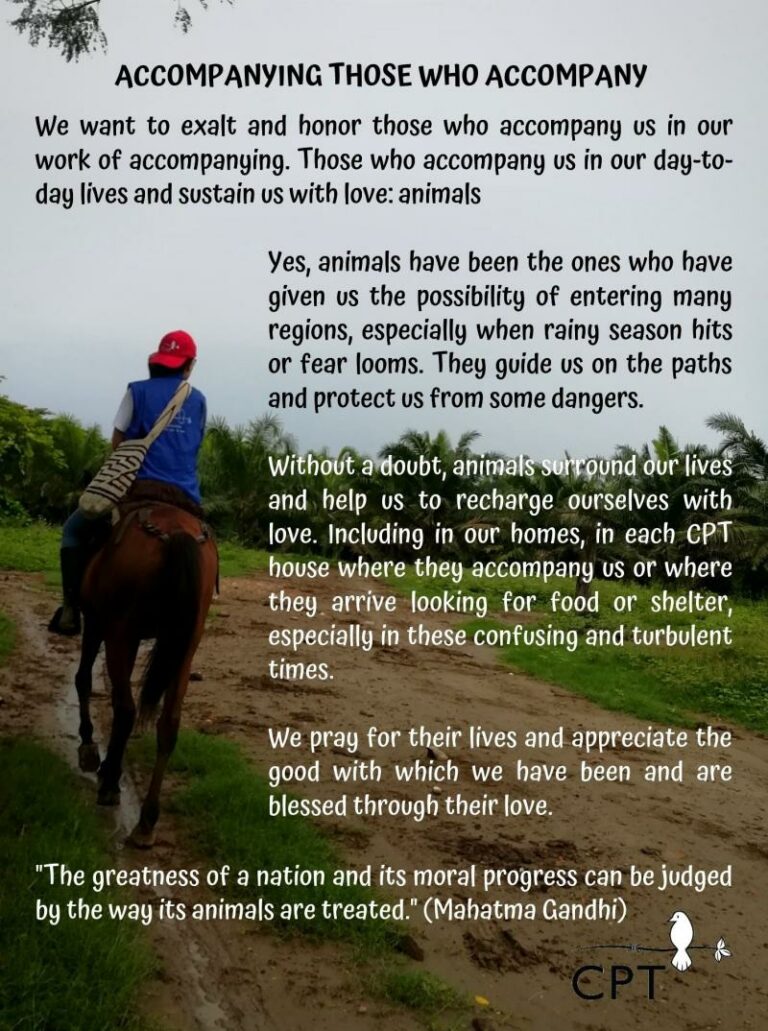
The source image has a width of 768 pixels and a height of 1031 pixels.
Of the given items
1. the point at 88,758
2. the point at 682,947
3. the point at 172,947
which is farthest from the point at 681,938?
the point at 88,758

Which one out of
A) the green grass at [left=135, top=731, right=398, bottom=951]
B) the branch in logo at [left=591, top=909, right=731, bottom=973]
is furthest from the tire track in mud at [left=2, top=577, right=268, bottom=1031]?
the branch in logo at [left=591, top=909, right=731, bottom=973]

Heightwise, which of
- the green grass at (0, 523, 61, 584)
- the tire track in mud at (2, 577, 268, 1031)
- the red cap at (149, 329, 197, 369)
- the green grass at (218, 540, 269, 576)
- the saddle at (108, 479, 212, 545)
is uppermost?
the red cap at (149, 329, 197, 369)

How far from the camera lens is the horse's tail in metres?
5.00

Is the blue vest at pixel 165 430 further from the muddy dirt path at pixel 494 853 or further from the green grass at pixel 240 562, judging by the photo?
the green grass at pixel 240 562

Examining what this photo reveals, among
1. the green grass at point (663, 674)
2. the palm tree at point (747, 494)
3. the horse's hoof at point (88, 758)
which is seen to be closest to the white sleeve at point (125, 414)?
the horse's hoof at point (88, 758)

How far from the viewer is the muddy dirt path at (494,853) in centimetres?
386

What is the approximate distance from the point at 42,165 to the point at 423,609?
33.1 feet

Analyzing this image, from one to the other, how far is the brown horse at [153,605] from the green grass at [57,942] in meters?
0.53

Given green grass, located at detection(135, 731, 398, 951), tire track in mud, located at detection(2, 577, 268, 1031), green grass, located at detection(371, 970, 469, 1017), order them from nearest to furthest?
tire track in mud, located at detection(2, 577, 268, 1031) → green grass, located at detection(371, 970, 469, 1017) → green grass, located at detection(135, 731, 398, 951)

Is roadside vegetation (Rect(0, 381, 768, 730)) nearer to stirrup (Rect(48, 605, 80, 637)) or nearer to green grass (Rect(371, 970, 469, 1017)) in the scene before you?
stirrup (Rect(48, 605, 80, 637))

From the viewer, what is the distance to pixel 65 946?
3592 mm

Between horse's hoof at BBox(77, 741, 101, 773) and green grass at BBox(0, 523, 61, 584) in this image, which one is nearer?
horse's hoof at BBox(77, 741, 101, 773)

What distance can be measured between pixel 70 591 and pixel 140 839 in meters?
1.91

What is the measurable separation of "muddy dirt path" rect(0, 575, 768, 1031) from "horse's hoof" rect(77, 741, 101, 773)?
2.01 ft
